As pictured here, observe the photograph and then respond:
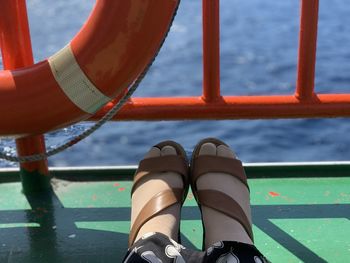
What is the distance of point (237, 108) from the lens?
161cm

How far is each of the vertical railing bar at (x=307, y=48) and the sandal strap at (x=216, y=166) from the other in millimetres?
289

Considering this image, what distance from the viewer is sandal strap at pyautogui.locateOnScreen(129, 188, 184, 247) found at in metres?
1.31

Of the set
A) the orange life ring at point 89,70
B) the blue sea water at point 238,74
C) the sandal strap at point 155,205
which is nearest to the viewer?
the orange life ring at point 89,70

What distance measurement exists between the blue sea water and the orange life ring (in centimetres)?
168

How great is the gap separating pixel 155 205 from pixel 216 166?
0.20 metres

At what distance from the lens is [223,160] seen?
1.48m

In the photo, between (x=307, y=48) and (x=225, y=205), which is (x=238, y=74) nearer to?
(x=307, y=48)

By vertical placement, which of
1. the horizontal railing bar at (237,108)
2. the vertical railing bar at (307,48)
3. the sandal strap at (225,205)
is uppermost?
the vertical railing bar at (307,48)

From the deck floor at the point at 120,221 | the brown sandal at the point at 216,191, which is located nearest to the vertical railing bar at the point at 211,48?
the brown sandal at the point at 216,191

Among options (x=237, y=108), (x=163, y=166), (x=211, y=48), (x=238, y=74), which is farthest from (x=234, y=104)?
(x=238, y=74)

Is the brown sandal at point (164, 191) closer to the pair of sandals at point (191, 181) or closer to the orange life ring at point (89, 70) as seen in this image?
the pair of sandals at point (191, 181)

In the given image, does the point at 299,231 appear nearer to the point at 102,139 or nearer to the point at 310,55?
the point at 310,55

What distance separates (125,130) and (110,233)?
218cm

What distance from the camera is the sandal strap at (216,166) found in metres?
1.45
